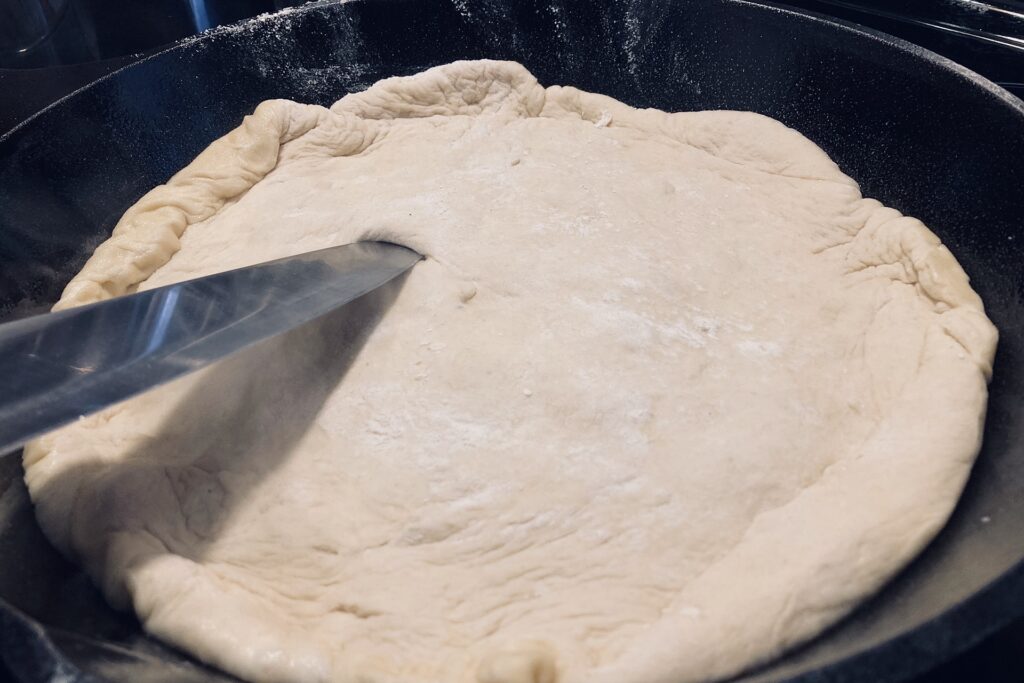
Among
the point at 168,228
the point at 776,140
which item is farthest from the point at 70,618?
the point at 776,140

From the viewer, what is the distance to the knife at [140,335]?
93cm

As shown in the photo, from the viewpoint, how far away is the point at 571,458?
1.12 m

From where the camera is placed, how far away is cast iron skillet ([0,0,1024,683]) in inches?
36.2

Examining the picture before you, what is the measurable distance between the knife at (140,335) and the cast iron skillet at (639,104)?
0.86 feet

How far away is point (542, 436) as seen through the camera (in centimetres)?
115

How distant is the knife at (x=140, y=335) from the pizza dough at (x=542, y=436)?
0.38 ft

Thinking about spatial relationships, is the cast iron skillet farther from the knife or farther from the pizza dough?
the knife

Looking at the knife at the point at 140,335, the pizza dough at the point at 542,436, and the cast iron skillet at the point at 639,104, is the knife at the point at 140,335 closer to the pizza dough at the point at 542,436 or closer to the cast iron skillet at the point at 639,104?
the pizza dough at the point at 542,436

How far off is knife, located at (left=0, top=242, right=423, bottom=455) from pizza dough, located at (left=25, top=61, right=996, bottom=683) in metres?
0.11

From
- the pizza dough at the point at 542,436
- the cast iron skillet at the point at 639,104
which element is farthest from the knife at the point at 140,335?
the cast iron skillet at the point at 639,104

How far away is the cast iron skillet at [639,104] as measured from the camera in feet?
3.01

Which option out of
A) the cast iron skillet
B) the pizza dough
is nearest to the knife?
the pizza dough

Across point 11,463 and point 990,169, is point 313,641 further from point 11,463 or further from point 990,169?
point 990,169

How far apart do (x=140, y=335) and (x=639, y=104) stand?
1.47m
